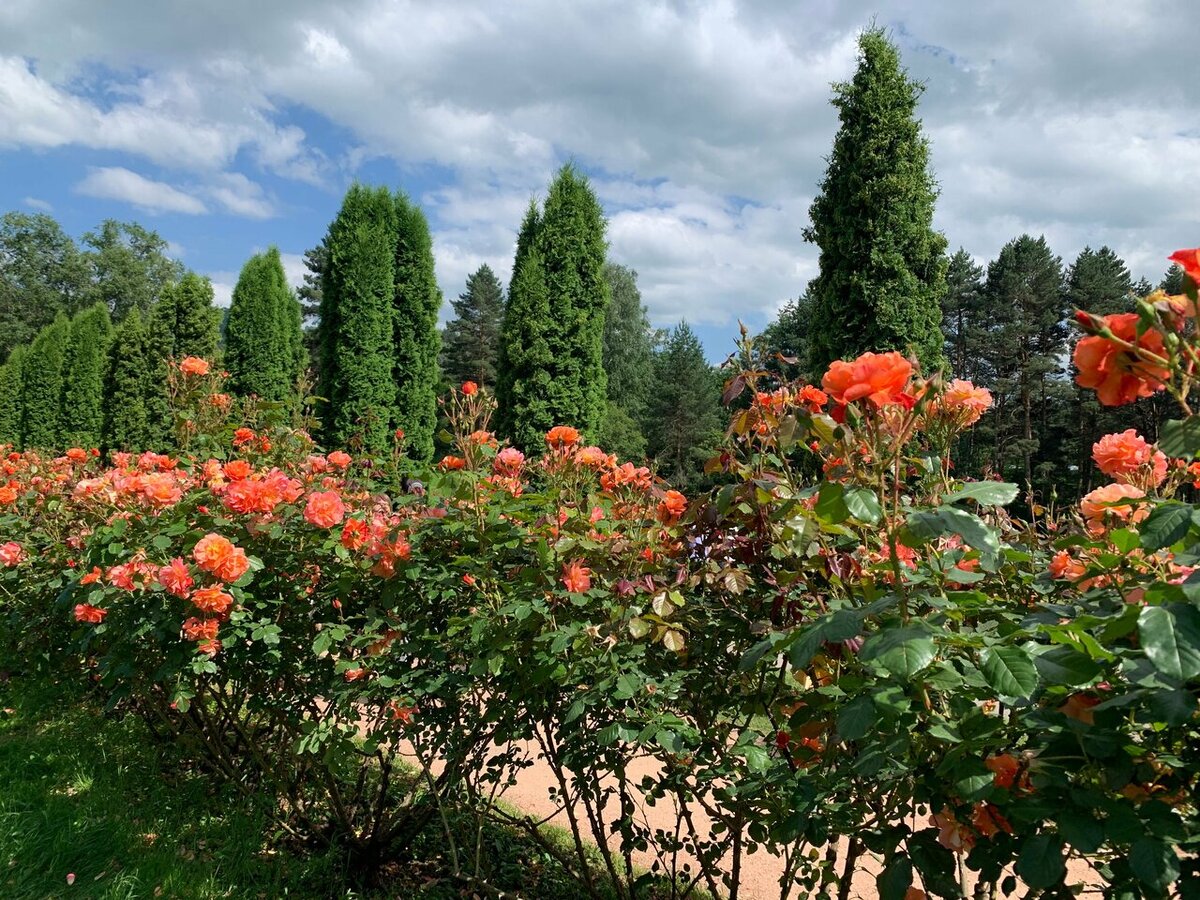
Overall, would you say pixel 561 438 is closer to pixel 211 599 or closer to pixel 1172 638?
pixel 211 599

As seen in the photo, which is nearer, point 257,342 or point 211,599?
point 211,599

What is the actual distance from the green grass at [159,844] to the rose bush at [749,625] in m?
0.14

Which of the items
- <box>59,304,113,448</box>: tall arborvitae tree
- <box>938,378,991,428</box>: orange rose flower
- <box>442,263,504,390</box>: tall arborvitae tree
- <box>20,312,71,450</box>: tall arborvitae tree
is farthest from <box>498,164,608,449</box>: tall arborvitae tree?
<box>442,263,504,390</box>: tall arborvitae tree

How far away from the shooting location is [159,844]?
283cm

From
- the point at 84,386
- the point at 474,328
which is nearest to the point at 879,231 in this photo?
the point at 84,386

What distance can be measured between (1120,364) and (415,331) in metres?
13.1

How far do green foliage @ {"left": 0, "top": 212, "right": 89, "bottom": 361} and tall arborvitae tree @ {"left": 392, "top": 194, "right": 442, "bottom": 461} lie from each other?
3232 cm

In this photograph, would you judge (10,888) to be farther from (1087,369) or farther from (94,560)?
(1087,369)

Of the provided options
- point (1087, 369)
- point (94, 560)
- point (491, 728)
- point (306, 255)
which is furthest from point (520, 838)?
point (306, 255)

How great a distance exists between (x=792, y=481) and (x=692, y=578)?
0.32 meters

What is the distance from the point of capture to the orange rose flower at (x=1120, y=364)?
35.3 inches

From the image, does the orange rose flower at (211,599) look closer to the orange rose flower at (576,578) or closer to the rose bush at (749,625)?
the rose bush at (749,625)

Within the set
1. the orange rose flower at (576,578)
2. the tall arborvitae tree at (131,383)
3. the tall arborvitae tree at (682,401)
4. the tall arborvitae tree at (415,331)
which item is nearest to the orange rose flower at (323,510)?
the orange rose flower at (576,578)

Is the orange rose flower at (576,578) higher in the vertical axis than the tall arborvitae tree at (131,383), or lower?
lower
